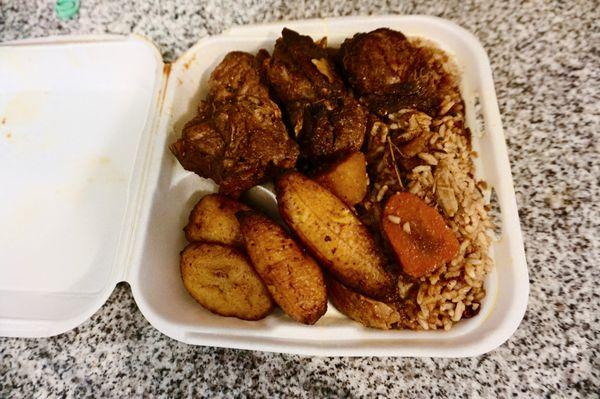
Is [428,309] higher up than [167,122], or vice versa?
[167,122]

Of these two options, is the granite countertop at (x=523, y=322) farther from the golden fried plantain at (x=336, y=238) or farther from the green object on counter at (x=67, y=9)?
the green object on counter at (x=67, y=9)

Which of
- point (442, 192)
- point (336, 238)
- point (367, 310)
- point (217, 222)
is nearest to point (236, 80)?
point (217, 222)

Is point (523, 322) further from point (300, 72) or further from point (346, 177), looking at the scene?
point (300, 72)

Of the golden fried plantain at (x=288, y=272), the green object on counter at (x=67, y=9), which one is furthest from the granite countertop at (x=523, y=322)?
the green object on counter at (x=67, y=9)

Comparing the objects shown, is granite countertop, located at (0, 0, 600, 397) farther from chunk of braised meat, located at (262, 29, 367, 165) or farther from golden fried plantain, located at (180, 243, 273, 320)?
chunk of braised meat, located at (262, 29, 367, 165)

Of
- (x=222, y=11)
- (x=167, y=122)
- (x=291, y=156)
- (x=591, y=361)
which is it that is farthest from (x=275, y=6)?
(x=591, y=361)

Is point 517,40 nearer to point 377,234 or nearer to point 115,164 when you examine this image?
point 377,234
